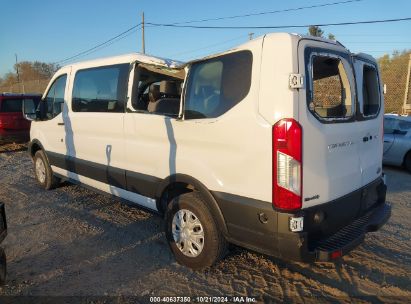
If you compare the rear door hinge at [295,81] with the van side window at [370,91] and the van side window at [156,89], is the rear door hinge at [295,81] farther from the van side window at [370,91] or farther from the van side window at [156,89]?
the van side window at [156,89]

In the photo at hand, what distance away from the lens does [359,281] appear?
142 inches

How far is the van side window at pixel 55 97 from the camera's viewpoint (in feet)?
19.7

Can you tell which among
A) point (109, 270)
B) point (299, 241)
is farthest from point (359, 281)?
point (109, 270)

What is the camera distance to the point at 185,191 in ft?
13.3

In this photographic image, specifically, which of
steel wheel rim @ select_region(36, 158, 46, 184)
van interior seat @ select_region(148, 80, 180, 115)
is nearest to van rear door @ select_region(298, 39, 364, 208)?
van interior seat @ select_region(148, 80, 180, 115)

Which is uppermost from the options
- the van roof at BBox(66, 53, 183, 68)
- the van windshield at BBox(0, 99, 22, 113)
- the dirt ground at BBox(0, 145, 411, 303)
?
the van roof at BBox(66, 53, 183, 68)

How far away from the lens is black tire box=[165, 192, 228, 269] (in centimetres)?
360

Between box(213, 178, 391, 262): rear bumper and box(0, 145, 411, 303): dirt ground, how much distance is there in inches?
19.4

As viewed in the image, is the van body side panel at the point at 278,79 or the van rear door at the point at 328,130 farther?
the van rear door at the point at 328,130

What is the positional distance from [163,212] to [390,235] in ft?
9.51

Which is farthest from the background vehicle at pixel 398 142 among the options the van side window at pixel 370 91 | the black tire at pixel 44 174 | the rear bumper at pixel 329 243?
the black tire at pixel 44 174

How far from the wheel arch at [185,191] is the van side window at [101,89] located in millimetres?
1205

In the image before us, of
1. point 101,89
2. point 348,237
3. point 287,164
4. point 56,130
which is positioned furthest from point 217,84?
point 56,130

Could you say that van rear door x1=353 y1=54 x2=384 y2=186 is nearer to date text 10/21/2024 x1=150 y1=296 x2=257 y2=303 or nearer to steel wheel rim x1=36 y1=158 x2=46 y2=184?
date text 10/21/2024 x1=150 y1=296 x2=257 y2=303
